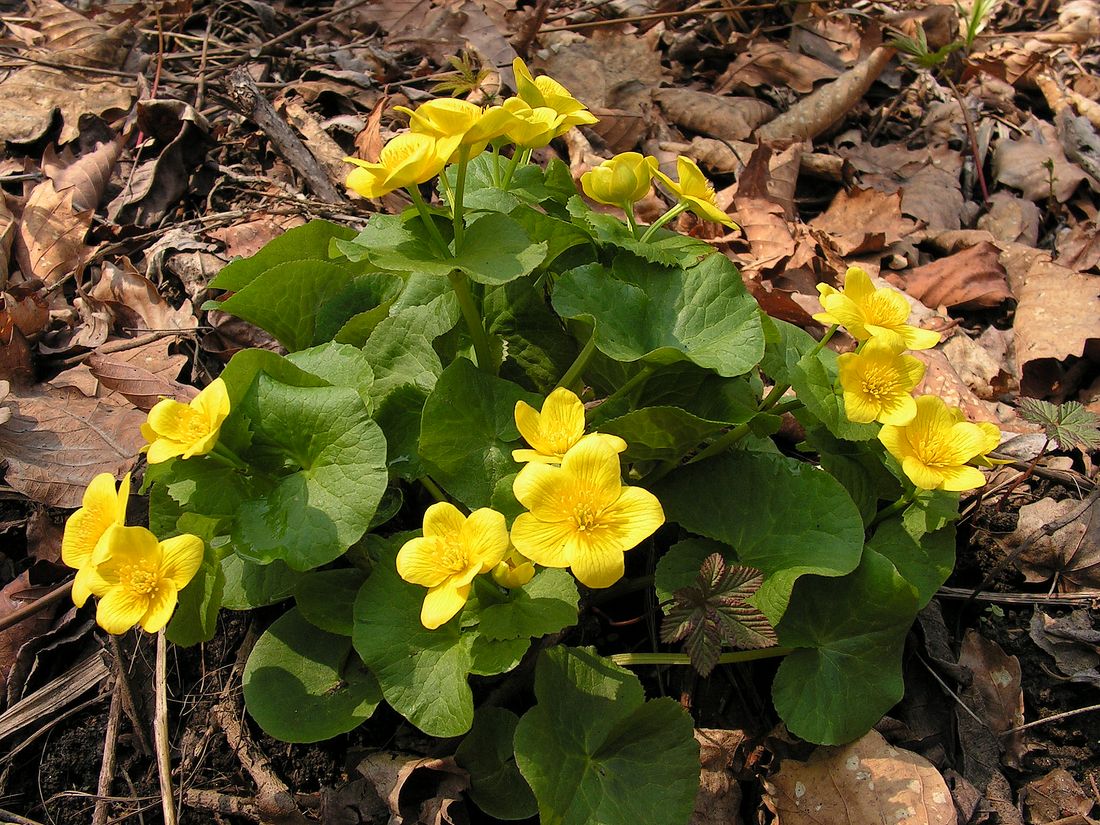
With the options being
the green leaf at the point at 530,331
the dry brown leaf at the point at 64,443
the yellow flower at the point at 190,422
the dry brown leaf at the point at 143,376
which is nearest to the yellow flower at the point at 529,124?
the green leaf at the point at 530,331

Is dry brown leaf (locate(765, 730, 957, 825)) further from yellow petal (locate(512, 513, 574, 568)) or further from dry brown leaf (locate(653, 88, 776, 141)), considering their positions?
dry brown leaf (locate(653, 88, 776, 141))

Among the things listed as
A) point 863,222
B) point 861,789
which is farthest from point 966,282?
point 861,789

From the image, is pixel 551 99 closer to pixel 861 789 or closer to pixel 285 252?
pixel 285 252

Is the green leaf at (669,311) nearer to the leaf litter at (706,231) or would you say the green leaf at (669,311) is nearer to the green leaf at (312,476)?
the green leaf at (312,476)

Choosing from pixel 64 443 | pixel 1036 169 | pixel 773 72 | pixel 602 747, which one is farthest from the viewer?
pixel 773 72

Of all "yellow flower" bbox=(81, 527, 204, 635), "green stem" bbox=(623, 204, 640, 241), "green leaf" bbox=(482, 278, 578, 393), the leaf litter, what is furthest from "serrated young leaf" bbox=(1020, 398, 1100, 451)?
"yellow flower" bbox=(81, 527, 204, 635)
